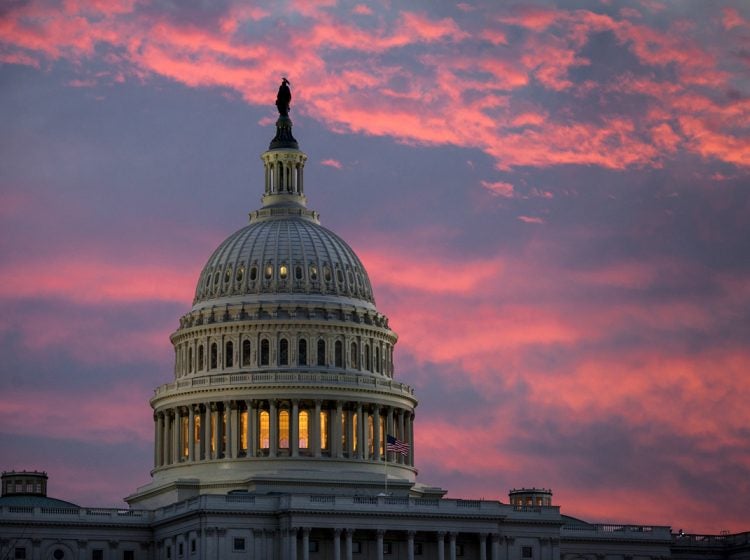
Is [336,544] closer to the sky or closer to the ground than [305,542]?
closer to the ground

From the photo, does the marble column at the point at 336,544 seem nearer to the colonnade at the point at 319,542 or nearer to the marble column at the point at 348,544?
the colonnade at the point at 319,542

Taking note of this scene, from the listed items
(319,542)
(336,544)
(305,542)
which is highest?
(319,542)

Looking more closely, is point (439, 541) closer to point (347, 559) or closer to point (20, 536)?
point (347, 559)

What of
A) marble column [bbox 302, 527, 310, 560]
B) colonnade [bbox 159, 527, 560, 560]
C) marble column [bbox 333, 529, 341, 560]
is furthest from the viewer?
marble column [bbox 333, 529, 341, 560]

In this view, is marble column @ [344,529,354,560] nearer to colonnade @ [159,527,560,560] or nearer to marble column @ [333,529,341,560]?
colonnade @ [159,527,560,560]

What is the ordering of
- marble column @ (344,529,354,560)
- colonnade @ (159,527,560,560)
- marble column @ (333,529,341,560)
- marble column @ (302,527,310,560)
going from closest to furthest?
colonnade @ (159,527,560,560) → marble column @ (302,527,310,560) → marble column @ (333,529,341,560) → marble column @ (344,529,354,560)

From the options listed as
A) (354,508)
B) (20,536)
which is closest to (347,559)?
(354,508)

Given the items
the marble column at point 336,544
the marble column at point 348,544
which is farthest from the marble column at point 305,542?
the marble column at point 348,544

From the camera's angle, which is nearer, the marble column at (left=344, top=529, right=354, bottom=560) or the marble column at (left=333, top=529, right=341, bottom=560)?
the marble column at (left=333, top=529, right=341, bottom=560)

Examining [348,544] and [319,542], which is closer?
[348,544]

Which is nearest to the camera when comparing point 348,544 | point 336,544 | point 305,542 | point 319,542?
point 305,542

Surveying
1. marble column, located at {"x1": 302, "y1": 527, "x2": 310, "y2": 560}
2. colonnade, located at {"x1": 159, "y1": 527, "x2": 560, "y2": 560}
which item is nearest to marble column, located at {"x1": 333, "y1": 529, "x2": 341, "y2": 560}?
colonnade, located at {"x1": 159, "y1": 527, "x2": 560, "y2": 560}

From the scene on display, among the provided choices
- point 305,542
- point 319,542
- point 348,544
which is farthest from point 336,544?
point 305,542

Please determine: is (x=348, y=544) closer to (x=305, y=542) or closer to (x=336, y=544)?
(x=336, y=544)
